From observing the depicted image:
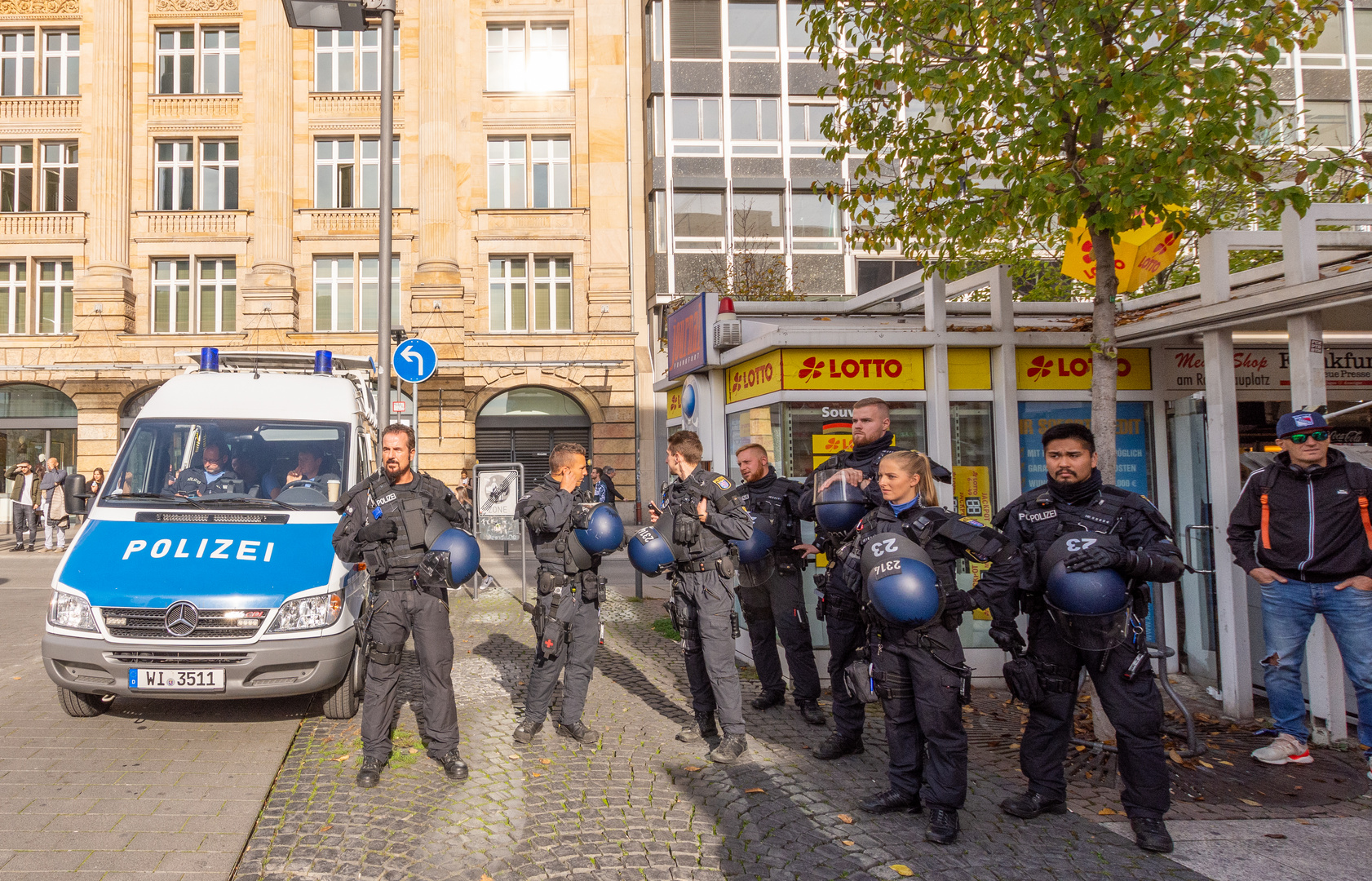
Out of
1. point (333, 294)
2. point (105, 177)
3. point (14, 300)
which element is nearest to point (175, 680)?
point (333, 294)

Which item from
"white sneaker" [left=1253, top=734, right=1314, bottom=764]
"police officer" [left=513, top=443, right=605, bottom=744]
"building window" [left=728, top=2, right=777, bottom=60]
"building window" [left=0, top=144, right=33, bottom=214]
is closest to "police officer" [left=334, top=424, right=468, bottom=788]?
"police officer" [left=513, top=443, right=605, bottom=744]

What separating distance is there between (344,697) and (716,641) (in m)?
2.53

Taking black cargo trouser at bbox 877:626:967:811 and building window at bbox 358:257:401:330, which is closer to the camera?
black cargo trouser at bbox 877:626:967:811

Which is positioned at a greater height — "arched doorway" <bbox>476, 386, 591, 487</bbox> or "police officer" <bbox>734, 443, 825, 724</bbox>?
"arched doorway" <bbox>476, 386, 591, 487</bbox>

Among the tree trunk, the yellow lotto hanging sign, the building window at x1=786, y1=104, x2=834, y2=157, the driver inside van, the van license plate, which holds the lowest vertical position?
the van license plate

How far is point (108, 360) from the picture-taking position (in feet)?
78.1

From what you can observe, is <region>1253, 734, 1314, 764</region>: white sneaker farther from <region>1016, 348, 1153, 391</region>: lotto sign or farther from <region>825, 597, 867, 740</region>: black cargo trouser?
<region>1016, 348, 1153, 391</region>: lotto sign

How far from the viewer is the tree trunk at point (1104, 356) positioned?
5562 millimetres

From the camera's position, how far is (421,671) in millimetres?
4914

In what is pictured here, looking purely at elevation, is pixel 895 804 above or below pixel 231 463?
below

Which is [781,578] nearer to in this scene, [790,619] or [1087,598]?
[790,619]

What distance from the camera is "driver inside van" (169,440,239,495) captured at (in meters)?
6.35

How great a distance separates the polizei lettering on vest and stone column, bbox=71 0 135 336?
71.8 ft

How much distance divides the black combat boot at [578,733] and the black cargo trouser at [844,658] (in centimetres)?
149
